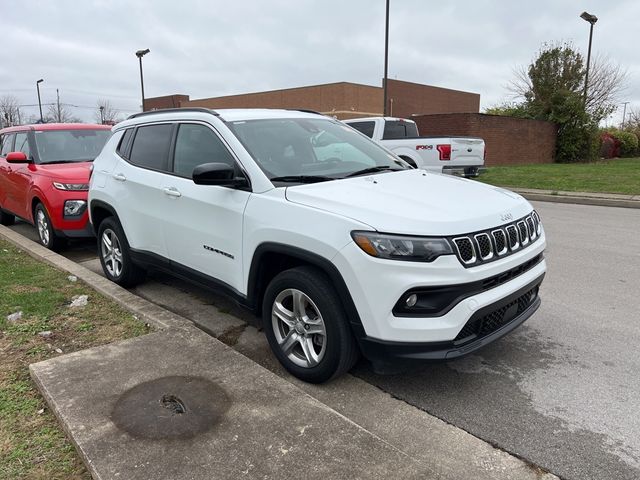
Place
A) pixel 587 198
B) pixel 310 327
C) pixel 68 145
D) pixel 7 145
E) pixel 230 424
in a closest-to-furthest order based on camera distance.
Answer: pixel 230 424 < pixel 310 327 < pixel 68 145 < pixel 7 145 < pixel 587 198

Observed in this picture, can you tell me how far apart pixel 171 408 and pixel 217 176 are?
1.53m

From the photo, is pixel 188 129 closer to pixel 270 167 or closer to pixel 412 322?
pixel 270 167

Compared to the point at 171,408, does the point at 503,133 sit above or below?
above

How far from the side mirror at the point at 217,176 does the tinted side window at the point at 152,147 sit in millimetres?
1152

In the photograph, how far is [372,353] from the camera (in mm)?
3078

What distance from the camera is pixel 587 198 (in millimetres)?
12828

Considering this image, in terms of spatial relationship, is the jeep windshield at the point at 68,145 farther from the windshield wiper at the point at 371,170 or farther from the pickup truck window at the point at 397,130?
the pickup truck window at the point at 397,130

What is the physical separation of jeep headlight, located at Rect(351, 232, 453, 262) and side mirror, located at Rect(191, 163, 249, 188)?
120cm

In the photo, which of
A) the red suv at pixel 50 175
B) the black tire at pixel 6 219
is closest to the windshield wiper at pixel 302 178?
the red suv at pixel 50 175

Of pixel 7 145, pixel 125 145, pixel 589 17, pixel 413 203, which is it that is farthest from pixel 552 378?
pixel 589 17

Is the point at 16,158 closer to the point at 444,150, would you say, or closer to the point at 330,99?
the point at 444,150

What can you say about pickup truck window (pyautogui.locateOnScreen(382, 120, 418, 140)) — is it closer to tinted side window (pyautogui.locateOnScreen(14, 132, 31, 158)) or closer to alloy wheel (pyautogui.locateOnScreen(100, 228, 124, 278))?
tinted side window (pyautogui.locateOnScreen(14, 132, 31, 158))

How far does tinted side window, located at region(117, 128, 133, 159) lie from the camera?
5.33 meters

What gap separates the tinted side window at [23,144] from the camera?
319 inches
